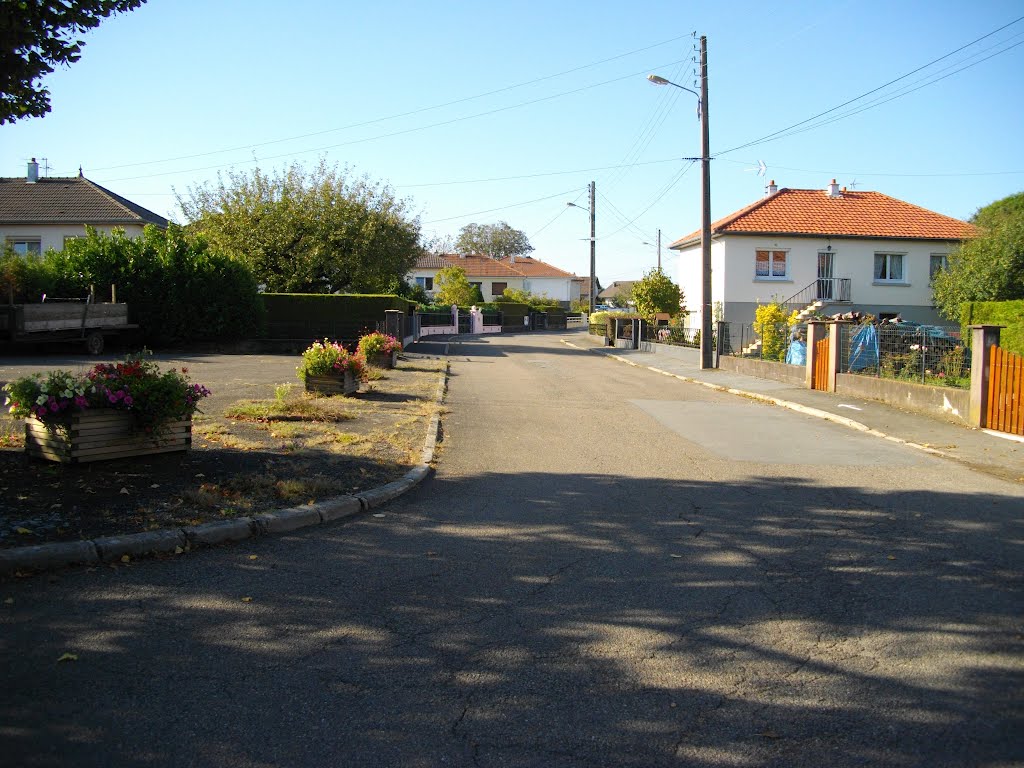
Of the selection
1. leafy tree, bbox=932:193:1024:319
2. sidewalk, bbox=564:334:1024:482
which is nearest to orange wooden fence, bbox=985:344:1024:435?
sidewalk, bbox=564:334:1024:482

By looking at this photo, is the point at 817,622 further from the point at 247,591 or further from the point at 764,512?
the point at 247,591

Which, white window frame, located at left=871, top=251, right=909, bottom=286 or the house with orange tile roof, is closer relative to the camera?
the house with orange tile roof

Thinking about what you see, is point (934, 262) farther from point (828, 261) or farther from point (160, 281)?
point (160, 281)

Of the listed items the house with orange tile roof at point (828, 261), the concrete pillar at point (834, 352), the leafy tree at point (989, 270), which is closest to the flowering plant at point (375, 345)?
the concrete pillar at point (834, 352)

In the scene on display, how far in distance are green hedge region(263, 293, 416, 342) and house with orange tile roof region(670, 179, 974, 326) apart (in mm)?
15268

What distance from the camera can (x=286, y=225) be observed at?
32.5m

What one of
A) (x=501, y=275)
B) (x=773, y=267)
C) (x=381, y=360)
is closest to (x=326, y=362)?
(x=381, y=360)

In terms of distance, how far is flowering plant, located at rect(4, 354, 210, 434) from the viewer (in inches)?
287

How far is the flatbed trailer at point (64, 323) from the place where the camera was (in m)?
21.2

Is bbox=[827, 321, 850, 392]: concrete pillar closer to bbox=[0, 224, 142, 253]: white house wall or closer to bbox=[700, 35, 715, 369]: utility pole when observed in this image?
bbox=[700, 35, 715, 369]: utility pole

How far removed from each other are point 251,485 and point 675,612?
13.4 feet

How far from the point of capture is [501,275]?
90438mm

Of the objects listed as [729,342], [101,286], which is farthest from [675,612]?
[101,286]

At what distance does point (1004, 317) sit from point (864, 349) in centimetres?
1123
